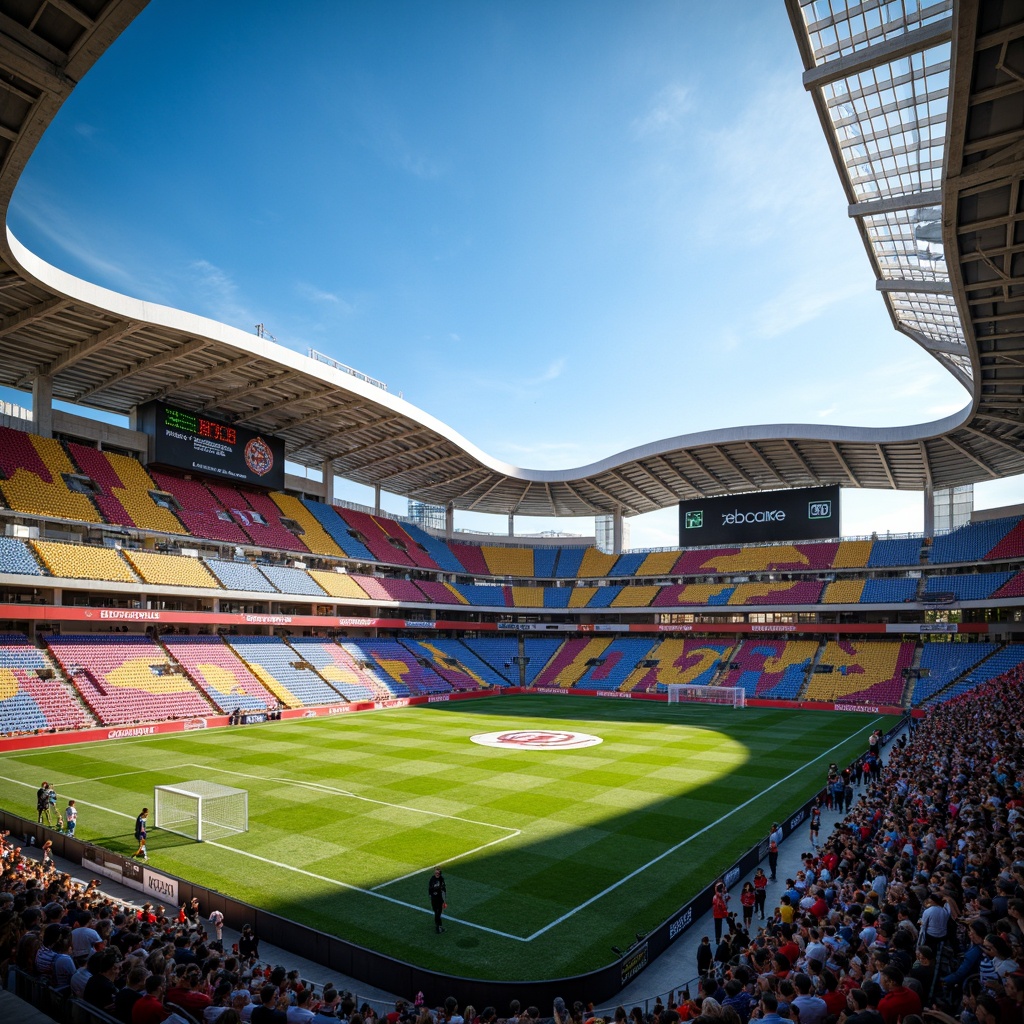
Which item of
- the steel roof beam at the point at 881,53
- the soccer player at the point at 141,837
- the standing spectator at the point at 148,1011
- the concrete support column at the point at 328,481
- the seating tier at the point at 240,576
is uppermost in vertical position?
the steel roof beam at the point at 881,53

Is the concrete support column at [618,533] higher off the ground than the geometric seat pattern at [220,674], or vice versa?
the concrete support column at [618,533]

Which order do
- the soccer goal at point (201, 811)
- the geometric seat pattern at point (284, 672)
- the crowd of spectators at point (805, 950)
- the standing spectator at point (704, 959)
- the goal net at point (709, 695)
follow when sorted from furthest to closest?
the goal net at point (709, 695)
the geometric seat pattern at point (284, 672)
the soccer goal at point (201, 811)
the standing spectator at point (704, 959)
the crowd of spectators at point (805, 950)

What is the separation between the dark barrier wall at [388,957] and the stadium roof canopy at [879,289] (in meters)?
20.2

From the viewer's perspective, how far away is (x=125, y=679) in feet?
138

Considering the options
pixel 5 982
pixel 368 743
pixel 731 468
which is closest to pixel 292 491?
pixel 368 743

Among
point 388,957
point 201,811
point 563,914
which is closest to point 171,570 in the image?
point 201,811

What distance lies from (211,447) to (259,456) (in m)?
4.46

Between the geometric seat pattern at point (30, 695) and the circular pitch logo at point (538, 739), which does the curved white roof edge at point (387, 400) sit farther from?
the circular pitch logo at point (538, 739)

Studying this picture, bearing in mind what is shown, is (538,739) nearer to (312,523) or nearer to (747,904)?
(747,904)

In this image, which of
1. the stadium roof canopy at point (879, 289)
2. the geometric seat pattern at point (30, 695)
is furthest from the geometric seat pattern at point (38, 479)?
the geometric seat pattern at point (30, 695)

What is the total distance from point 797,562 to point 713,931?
2216 inches

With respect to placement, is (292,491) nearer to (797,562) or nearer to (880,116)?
(797,562)

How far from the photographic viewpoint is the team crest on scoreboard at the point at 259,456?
6000cm

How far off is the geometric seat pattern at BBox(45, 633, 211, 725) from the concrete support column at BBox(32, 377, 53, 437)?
47.6ft
